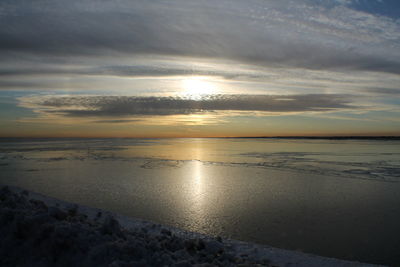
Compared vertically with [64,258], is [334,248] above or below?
below

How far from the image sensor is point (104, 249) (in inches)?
192

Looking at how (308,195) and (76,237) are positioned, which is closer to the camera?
(76,237)

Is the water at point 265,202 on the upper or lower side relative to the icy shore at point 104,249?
lower

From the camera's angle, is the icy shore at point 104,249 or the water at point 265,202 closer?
the icy shore at point 104,249

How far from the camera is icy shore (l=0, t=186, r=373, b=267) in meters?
4.83

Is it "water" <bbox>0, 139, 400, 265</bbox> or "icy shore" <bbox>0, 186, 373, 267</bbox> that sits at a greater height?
"icy shore" <bbox>0, 186, 373, 267</bbox>

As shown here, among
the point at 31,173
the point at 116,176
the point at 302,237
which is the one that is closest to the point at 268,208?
the point at 302,237

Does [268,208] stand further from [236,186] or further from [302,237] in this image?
[236,186]

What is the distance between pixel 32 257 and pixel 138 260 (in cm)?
179

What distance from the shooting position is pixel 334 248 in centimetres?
670

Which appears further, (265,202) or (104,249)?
(265,202)

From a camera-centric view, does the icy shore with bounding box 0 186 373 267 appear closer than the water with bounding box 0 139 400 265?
Yes

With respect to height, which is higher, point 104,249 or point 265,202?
point 104,249

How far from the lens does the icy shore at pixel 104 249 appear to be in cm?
483
